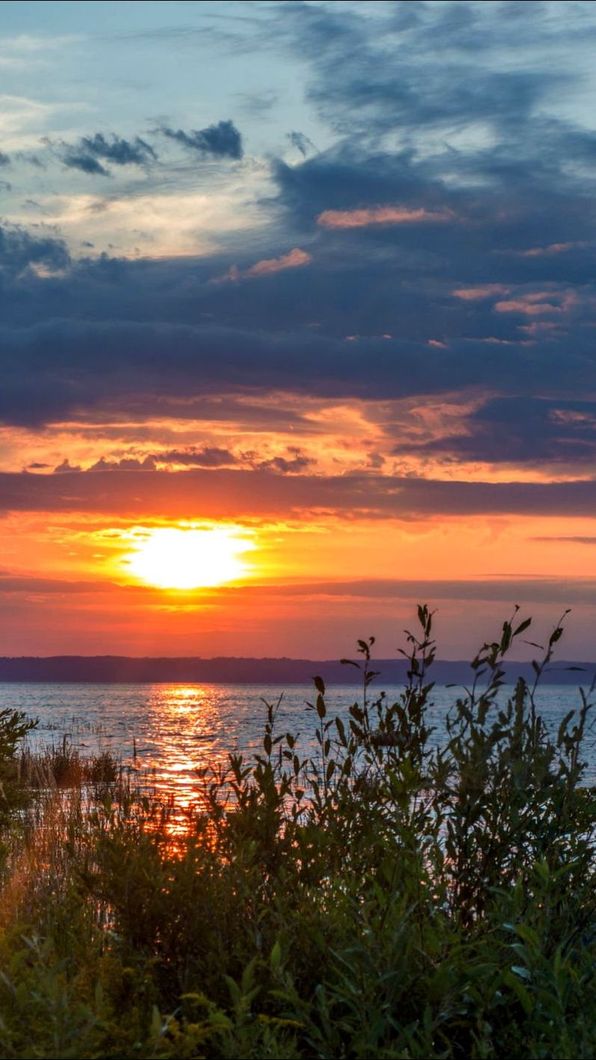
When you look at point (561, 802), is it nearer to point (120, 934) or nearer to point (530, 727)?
point (530, 727)

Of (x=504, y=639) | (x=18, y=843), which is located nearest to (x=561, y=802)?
(x=504, y=639)

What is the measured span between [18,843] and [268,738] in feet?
19.1

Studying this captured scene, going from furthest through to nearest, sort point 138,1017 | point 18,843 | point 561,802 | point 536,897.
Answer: point 18,843 → point 561,802 → point 536,897 → point 138,1017

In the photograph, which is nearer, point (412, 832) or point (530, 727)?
point (412, 832)

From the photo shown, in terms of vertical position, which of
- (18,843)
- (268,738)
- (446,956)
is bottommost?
(18,843)

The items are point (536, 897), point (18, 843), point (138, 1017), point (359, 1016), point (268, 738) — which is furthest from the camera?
point (18, 843)

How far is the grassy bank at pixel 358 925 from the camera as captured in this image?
3.97m

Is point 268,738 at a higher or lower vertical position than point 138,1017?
higher

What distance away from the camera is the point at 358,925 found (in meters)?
4.53

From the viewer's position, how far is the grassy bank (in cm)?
397

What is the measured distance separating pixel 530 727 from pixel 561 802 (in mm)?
403

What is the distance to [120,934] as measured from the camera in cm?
486

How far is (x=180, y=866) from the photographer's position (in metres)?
4.81

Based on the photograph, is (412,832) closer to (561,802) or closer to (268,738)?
(561,802)
